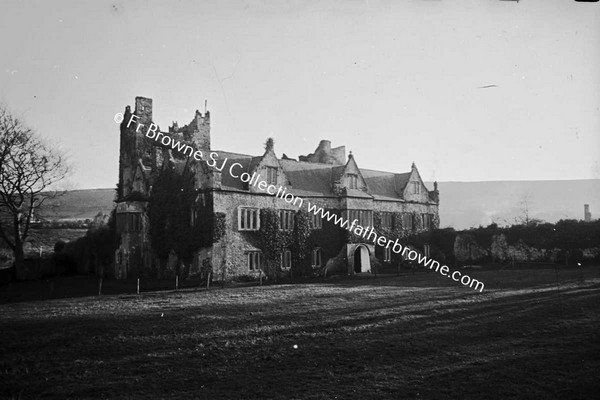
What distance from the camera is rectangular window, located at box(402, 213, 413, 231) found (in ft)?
151

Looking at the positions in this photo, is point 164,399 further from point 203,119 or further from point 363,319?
point 203,119

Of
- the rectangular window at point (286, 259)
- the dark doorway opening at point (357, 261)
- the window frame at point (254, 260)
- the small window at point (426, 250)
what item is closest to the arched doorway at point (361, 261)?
the dark doorway opening at point (357, 261)

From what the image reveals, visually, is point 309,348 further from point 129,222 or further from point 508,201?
point 508,201

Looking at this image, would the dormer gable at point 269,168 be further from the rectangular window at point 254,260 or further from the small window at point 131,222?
the small window at point 131,222

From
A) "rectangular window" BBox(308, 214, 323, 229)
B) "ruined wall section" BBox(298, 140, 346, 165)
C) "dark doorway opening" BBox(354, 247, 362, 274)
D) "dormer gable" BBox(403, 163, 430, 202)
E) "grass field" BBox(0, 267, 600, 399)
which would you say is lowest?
"grass field" BBox(0, 267, 600, 399)

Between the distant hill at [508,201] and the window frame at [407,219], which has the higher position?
the distant hill at [508,201]

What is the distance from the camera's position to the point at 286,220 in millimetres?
37875

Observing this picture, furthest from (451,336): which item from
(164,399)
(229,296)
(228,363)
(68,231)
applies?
(68,231)

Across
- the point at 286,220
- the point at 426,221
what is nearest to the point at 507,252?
the point at 426,221

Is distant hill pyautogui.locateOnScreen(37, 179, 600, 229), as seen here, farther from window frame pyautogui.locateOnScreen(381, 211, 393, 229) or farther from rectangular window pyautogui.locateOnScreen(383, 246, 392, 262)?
rectangular window pyautogui.locateOnScreen(383, 246, 392, 262)

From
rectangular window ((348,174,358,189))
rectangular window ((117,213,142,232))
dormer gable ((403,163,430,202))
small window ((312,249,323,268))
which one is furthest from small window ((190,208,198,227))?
dormer gable ((403,163,430,202))

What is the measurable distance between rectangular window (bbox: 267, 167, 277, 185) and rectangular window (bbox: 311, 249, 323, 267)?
23.3 ft

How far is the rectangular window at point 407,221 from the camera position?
46.1 metres

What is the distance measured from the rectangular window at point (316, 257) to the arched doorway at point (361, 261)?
3.86 metres
